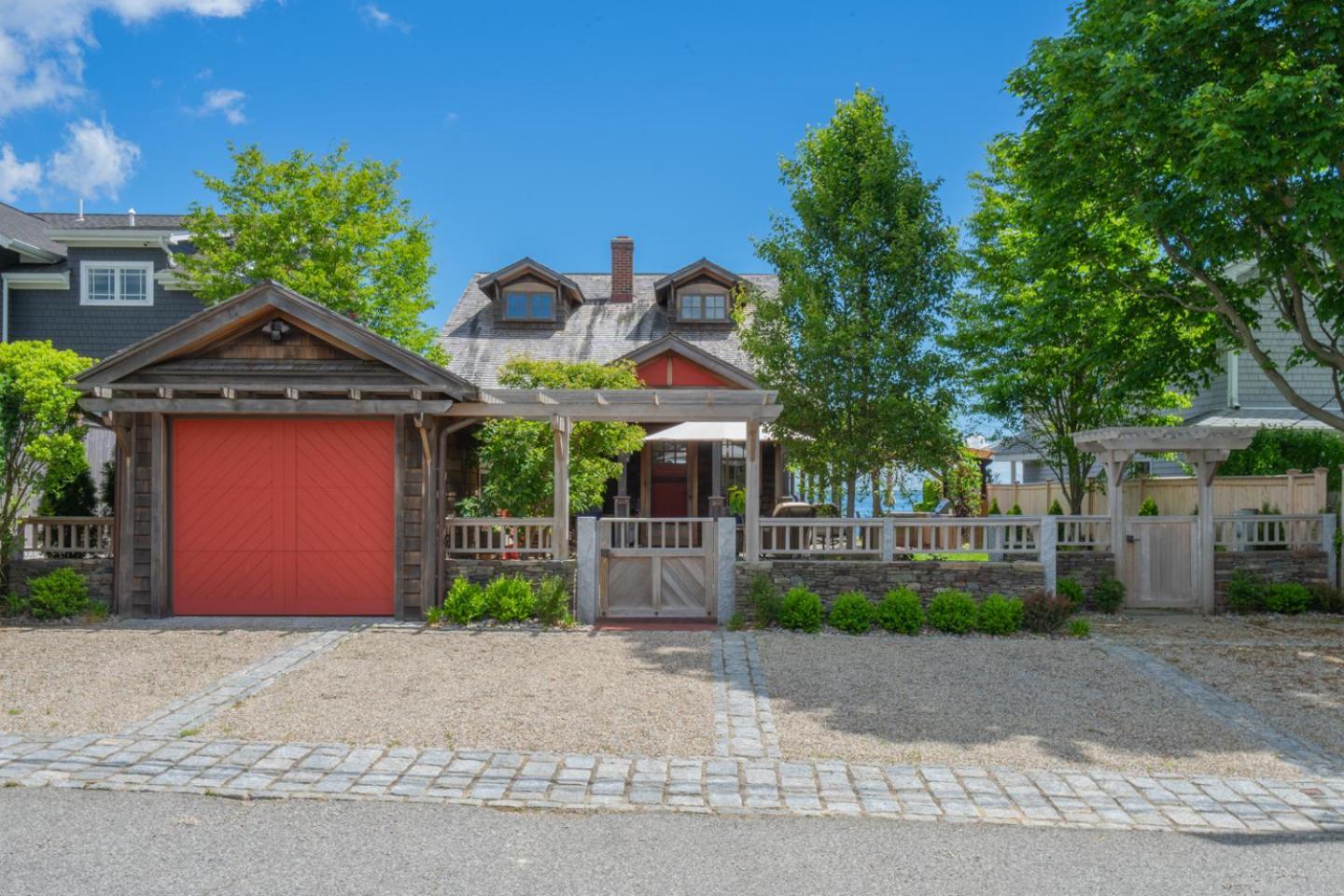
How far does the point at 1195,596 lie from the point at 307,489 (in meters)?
12.1

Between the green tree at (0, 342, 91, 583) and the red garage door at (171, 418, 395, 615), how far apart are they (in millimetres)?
1383

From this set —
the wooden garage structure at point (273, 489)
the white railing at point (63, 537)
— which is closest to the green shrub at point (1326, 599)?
the wooden garage structure at point (273, 489)

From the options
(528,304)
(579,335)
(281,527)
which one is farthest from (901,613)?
(528,304)

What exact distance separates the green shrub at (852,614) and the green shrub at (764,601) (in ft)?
2.16

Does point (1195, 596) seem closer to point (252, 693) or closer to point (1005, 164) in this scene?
point (1005, 164)

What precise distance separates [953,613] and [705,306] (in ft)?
48.7

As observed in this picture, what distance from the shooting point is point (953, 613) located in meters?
11.3

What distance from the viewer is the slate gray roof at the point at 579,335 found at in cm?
2319

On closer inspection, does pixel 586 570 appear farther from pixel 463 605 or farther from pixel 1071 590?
pixel 1071 590

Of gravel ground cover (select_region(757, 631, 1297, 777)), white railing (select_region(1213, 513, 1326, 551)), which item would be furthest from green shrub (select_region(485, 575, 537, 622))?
white railing (select_region(1213, 513, 1326, 551))

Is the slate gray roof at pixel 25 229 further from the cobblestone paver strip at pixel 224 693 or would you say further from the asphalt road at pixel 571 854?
the asphalt road at pixel 571 854

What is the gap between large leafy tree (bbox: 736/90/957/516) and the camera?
14680 millimetres

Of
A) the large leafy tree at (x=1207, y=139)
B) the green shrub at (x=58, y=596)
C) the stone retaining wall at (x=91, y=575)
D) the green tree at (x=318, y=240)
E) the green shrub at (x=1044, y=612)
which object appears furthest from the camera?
the green tree at (x=318, y=240)

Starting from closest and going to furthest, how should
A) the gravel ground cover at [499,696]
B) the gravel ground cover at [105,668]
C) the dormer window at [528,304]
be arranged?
the gravel ground cover at [499,696]
the gravel ground cover at [105,668]
the dormer window at [528,304]
